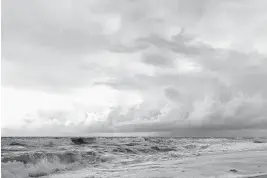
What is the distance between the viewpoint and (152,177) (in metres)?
10.3

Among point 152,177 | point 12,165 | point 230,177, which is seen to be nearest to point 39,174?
point 12,165

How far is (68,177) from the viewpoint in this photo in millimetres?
11328

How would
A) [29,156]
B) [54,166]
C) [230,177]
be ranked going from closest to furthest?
[230,177] → [54,166] → [29,156]

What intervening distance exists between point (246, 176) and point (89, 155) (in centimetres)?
1157

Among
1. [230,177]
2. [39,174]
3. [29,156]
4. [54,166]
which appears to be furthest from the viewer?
[29,156]

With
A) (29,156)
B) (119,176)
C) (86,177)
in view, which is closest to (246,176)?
(119,176)

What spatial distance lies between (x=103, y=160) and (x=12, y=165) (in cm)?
617

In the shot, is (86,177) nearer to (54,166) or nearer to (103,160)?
(54,166)

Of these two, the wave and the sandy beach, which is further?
the wave

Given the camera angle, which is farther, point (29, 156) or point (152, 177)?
point (29, 156)

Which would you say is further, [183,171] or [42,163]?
[42,163]

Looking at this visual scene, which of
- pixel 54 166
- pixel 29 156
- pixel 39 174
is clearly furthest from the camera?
pixel 29 156

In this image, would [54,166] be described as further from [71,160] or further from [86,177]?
[86,177]

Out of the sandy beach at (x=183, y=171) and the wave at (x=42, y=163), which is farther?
the wave at (x=42, y=163)
